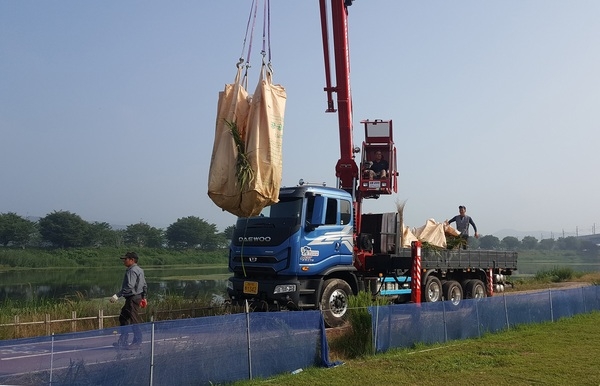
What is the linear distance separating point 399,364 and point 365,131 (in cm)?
825

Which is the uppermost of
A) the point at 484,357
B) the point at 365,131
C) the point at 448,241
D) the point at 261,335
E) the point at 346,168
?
the point at 365,131

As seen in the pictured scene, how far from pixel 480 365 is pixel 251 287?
476 cm

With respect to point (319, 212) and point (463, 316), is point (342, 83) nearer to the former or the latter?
point (319, 212)

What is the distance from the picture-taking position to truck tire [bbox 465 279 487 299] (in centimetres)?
1680

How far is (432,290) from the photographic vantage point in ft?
50.4

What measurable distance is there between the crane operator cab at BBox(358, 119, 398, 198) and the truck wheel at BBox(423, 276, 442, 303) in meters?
2.52

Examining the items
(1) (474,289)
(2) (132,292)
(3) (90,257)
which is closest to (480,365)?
(2) (132,292)

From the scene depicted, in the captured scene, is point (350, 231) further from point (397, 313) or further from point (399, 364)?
point (399, 364)

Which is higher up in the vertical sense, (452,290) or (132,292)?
(132,292)

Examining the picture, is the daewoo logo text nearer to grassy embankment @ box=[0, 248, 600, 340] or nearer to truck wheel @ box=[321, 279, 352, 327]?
truck wheel @ box=[321, 279, 352, 327]

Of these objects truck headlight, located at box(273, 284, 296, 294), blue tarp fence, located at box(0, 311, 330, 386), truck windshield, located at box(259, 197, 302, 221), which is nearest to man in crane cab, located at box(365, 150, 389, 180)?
truck windshield, located at box(259, 197, 302, 221)

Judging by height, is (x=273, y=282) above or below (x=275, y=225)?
below

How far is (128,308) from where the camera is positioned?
Result: 973 cm

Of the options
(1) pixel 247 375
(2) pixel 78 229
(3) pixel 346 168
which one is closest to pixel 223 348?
(1) pixel 247 375
